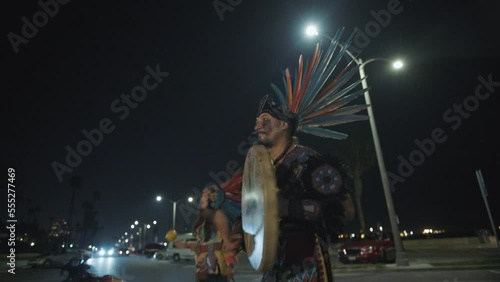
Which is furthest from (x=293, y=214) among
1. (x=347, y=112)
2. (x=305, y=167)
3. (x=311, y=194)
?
(x=347, y=112)

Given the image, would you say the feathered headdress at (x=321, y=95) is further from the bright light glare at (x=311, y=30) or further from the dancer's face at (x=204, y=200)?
the bright light glare at (x=311, y=30)

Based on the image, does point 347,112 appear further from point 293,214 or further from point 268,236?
point 268,236

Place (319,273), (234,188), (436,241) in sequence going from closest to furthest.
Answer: (319,273), (234,188), (436,241)

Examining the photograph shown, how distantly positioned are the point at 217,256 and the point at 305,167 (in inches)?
112

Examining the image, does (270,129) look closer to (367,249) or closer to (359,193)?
(367,249)

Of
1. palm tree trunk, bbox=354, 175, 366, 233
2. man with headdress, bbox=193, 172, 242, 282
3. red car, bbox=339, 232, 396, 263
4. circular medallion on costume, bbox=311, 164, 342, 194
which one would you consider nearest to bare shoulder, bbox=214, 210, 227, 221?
man with headdress, bbox=193, 172, 242, 282

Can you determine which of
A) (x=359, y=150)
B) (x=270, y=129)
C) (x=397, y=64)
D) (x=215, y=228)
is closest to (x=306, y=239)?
(x=270, y=129)

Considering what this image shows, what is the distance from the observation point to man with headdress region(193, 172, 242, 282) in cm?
360

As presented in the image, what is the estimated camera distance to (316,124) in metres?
2.85

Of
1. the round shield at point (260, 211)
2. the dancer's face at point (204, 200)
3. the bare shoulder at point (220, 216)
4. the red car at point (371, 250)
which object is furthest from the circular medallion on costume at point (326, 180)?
the red car at point (371, 250)

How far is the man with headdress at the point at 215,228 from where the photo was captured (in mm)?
3598

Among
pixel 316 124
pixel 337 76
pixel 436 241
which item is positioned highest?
pixel 337 76

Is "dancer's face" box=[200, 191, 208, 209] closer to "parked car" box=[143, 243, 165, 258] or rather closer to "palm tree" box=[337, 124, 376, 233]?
"palm tree" box=[337, 124, 376, 233]

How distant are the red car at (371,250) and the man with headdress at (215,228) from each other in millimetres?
14016
